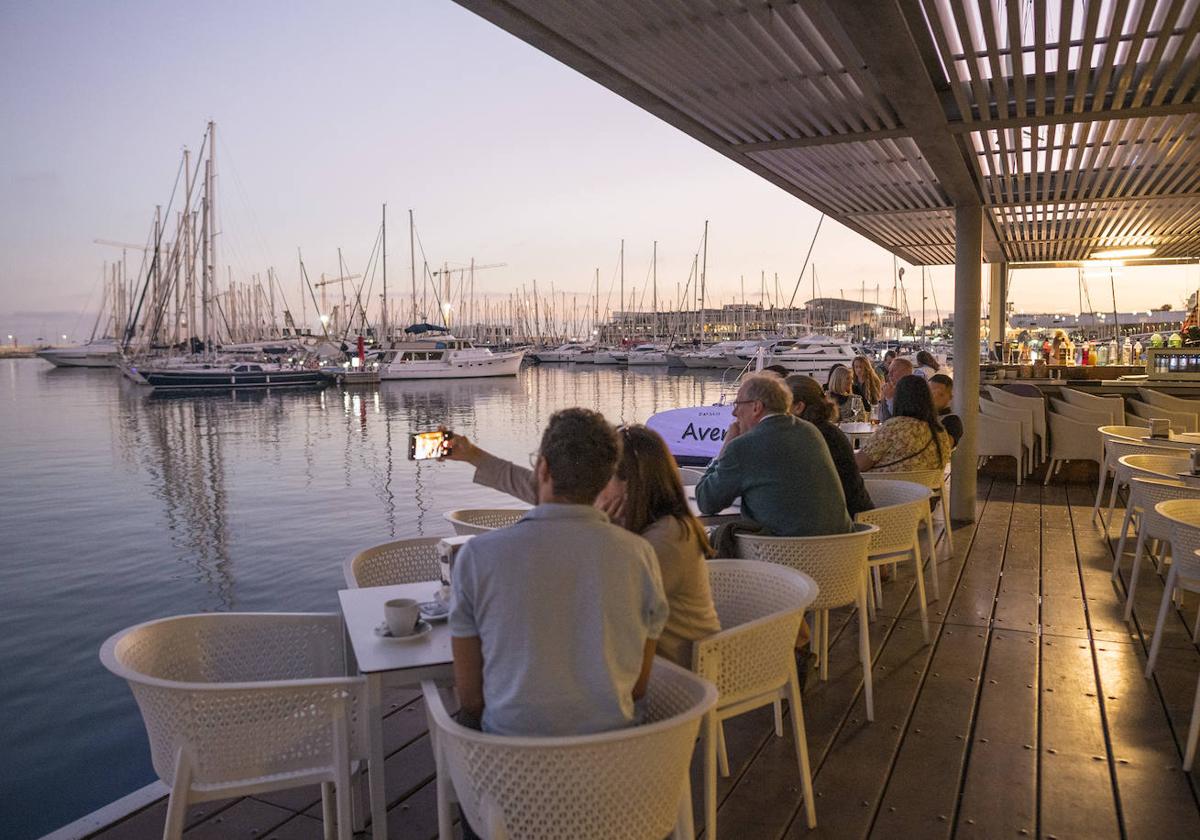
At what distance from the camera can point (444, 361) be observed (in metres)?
50.5

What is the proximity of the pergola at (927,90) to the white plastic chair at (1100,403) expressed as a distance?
257 cm

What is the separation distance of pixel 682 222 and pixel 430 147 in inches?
1270

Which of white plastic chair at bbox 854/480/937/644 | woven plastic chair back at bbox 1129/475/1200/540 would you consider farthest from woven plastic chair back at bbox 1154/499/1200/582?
white plastic chair at bbox 854/480/937/644

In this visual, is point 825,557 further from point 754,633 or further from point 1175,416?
point 1175,416

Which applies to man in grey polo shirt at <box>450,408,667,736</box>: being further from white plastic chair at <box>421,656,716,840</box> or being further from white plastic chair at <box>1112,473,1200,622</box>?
white plastic chair at <box>1112,473,1200,622</box>

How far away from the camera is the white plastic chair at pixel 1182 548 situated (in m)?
3.27

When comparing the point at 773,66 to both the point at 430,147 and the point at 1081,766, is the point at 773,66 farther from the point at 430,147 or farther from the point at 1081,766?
the point at 430,147

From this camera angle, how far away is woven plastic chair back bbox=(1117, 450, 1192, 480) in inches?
192

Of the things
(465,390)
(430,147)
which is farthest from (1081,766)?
(430,147)

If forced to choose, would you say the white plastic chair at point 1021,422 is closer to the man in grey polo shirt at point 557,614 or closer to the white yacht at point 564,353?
the man in grey polo shirt at point 557,614

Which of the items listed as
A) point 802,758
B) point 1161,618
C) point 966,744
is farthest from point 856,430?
point 802,758

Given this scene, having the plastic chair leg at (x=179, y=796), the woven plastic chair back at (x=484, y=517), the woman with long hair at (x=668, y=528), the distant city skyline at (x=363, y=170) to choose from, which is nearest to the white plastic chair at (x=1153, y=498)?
the woman with long hair at (x=668, y=528)

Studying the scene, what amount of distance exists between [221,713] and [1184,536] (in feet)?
10.9

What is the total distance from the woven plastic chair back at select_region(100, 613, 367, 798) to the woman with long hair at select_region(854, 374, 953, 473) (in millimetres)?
3713
